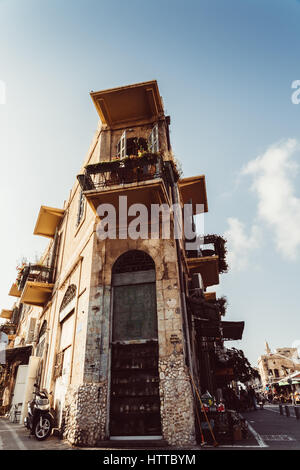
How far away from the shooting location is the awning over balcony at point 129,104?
40.9 ft

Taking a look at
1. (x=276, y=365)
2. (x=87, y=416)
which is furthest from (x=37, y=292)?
(x=276, y=365)

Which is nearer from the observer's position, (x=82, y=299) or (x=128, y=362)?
(x=128, y=362)

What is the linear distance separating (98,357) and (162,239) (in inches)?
157

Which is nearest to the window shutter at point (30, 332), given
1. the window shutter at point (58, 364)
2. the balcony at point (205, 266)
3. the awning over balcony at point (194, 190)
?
the window shutter at point (58, 364)

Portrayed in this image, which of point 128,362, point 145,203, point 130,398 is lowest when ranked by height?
point 130,398

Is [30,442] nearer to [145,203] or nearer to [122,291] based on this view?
[122,291]

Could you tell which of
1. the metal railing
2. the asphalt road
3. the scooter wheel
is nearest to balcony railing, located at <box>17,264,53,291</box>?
the metal railing

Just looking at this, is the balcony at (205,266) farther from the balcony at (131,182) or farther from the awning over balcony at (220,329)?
the balcony at (131,182)

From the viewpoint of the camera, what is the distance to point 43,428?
8.72 m

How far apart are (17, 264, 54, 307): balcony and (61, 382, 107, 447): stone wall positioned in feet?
27.0
